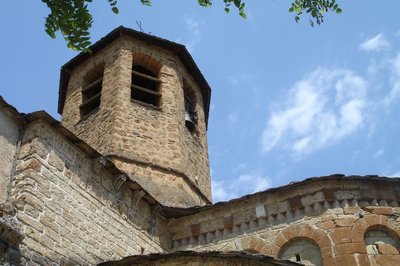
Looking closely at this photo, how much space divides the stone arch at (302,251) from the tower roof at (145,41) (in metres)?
6.93

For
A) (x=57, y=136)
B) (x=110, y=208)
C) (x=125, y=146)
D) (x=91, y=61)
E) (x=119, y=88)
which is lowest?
(x=110, y=208)

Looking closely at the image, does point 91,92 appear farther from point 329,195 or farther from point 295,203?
point 329,195

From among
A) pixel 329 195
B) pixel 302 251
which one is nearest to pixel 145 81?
pixel 329 195

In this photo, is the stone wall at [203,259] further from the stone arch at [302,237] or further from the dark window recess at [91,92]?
the dark window recess at [91,92]

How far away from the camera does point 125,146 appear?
10.6 metres

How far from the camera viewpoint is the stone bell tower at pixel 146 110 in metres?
10.5

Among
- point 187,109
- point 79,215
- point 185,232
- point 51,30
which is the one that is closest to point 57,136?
point 79,215

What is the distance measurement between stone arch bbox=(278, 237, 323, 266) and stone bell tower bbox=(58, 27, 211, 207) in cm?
281

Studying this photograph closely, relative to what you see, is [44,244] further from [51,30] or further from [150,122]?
[150,122]

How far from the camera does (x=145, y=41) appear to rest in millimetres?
13086

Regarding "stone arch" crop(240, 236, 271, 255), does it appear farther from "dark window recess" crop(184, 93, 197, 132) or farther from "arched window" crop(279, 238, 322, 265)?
"dark window recess" crop(184, 93, 197, 132)

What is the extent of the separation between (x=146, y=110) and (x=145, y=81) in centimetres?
161

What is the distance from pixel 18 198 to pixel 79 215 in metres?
1.04

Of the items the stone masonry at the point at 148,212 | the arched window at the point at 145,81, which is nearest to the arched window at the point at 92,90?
the arched window at the point at 145,81
